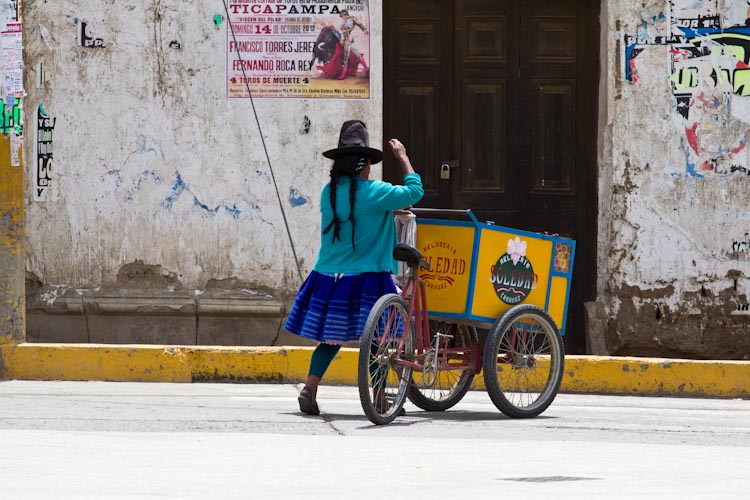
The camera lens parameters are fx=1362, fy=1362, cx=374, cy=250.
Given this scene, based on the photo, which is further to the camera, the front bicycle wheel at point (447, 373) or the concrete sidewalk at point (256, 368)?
the concrete sidewalk at point (256, 368)

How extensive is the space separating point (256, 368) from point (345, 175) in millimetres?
2400

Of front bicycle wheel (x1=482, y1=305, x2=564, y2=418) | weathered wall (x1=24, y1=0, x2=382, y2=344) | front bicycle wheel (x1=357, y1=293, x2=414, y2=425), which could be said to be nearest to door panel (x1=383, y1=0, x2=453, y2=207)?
weathered wall (x1=24, y1=0, x2=382, y2=344)

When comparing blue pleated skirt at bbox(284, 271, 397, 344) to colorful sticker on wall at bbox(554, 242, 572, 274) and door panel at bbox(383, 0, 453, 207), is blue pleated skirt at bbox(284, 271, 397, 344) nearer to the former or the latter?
colorful sticker on wall at bbox(554, 242, 572, 274)

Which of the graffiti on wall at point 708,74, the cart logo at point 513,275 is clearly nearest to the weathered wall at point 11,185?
the cart logo at point 513,275

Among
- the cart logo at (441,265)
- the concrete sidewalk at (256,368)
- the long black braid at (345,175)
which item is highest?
the long black braid at (345,175)

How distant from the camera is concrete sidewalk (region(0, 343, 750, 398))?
9414mm

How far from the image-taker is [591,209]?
451 inches

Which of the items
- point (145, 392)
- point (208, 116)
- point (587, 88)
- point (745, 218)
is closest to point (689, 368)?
point (745, 218)

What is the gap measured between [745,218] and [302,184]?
12.0 ft

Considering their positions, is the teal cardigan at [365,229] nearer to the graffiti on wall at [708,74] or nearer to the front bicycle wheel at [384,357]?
the front bicycle wheel at [384,357]

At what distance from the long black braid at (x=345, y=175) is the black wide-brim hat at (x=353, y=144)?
0.13ft

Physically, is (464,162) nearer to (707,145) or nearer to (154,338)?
(707,145)

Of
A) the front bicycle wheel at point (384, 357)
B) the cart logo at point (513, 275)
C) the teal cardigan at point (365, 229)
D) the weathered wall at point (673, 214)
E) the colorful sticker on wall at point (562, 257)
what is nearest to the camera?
the front bicycle wheel at point (384, 357)

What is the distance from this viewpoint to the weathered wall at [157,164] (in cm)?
1122
